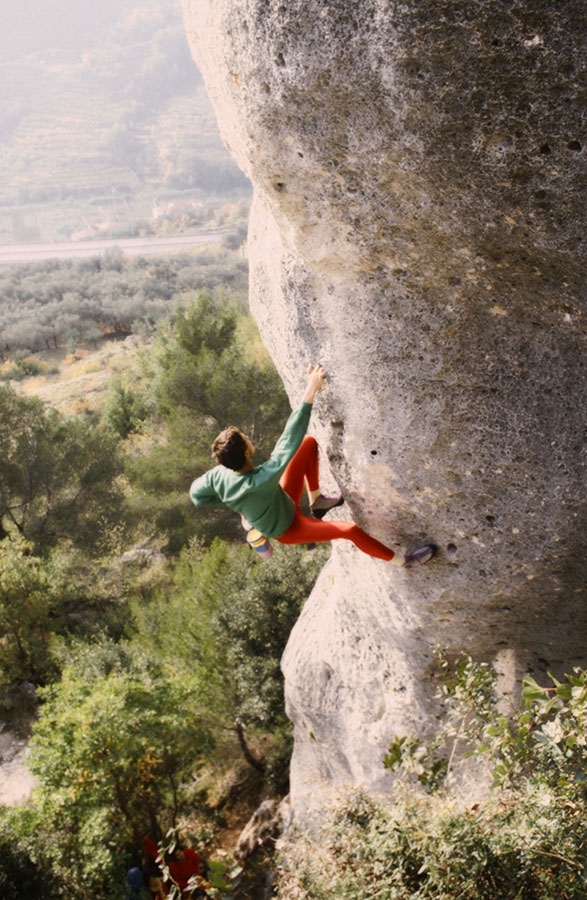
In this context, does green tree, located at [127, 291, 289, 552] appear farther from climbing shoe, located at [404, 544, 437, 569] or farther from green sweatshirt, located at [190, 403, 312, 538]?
climbing shoe, located at [404, 544, 437, 569]

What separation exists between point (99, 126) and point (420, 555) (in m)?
169

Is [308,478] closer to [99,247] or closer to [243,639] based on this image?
[243,639]

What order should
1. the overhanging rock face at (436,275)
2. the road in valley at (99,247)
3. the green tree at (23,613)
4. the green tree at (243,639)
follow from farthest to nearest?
the road in valley at (99,247) < the green tree at (23,613) < the green tree at (243,639) < the overhanging rock face at (436,275)

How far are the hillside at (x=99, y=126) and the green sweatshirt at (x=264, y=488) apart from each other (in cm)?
10096

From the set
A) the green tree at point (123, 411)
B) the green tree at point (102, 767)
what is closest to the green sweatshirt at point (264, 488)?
the green tree at point (102, 767)

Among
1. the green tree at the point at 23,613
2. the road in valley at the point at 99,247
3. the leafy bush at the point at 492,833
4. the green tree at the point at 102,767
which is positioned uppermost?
the leafy bush at the point at 492,833

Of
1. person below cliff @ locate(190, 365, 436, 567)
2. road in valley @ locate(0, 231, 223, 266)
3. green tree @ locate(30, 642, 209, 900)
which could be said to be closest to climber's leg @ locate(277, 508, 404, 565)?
person below cliff @ locate(190, 365, 436, 567)

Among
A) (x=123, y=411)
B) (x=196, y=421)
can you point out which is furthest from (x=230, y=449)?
(x=123, y=411)

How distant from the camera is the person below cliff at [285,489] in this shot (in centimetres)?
502

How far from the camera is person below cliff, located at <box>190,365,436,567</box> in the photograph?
16.5ft

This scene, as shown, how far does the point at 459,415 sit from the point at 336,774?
6.07 metres

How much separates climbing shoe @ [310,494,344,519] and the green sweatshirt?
0.35m

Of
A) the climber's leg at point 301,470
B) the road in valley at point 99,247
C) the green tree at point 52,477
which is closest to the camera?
the climber's leg at point 301,470

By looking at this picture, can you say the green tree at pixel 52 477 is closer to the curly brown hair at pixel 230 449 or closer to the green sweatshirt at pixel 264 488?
the green sweatshirt at pixel 264 488
